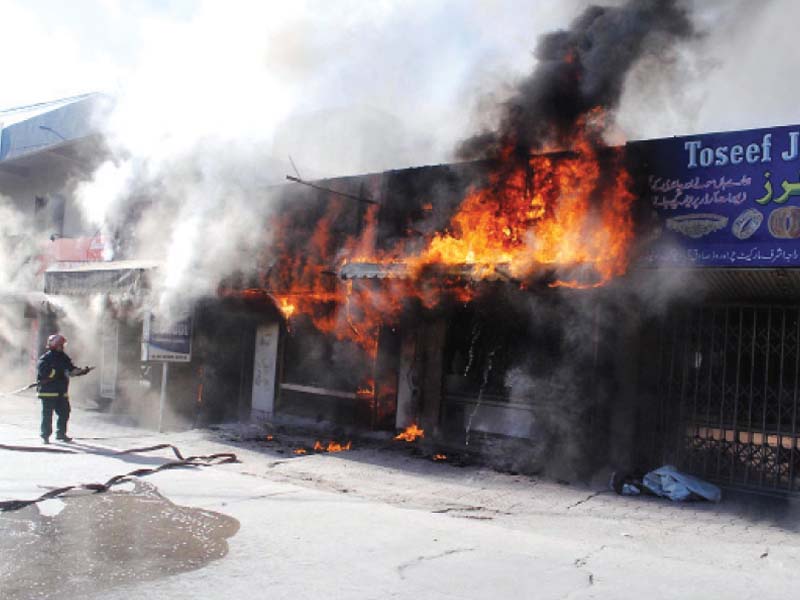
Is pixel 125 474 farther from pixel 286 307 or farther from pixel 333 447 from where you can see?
pixel 286 307

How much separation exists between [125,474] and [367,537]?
11.4ft

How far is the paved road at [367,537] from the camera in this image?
15.0ft

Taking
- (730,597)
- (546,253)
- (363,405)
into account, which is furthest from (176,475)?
(730,597)

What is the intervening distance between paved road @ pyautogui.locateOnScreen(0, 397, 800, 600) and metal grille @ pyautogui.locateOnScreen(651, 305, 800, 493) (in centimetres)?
51

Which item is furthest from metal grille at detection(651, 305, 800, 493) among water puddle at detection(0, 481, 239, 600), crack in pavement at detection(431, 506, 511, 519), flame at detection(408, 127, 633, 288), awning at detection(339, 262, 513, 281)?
water puddle at detection(0, 481, 239, 600)

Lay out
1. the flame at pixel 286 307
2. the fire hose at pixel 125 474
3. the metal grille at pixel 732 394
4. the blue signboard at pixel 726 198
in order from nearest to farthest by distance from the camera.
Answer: the fire hose at pixel 125 474 → the blue signboard at pixel 726 198 → the metal grille at pixel 732 394 → the flame at pixel 286 307

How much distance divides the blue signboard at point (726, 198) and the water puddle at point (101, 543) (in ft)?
17.5

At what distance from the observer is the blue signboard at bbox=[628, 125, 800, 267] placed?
22.5ft

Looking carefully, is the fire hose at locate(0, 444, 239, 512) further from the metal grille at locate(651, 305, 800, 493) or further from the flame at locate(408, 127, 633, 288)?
the metal grille at locate(651, 305, 800, 493)

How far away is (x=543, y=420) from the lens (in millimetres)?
Answer: 8719

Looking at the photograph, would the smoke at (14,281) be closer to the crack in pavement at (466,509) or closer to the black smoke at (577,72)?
the black smoke at (577,72)

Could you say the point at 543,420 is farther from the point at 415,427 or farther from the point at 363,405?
the point at 363,405

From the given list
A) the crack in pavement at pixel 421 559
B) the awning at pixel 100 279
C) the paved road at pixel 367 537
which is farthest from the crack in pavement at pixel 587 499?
the awning at pixel 100 279

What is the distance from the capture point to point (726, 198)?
7207 mm
